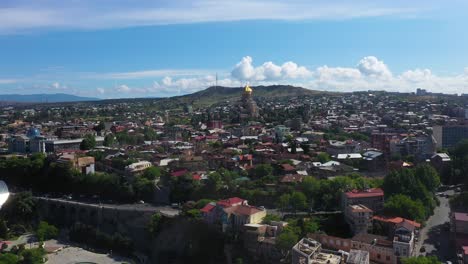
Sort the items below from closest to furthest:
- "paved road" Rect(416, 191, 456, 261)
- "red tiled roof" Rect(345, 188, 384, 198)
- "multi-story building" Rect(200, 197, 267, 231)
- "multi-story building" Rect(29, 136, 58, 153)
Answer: "paved road" Rect(416, 191, 456, 261)
"multi-story building" Rect(200, 197, 267, 231)
"red tiled roof" Rect(345, 188, 384, 198)
"multi-story building" Rect(29, 136, 58, 153)

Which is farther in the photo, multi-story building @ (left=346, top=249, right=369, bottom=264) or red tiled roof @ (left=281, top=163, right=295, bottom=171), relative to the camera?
red tiled roof @ (left=281, top=163, right=295, bottom=171)

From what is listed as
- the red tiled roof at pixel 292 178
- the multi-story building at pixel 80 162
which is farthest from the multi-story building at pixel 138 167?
the red tiled roof at pixel 292 178

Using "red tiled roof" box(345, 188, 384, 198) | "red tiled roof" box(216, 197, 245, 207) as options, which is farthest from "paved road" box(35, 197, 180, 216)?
"red tiled roof" box(345, 188, 384, 198)

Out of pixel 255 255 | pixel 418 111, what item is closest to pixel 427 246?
pixel 255 255

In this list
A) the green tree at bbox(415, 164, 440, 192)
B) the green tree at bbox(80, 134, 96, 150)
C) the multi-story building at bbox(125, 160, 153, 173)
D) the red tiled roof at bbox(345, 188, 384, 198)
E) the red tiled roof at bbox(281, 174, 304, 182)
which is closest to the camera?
the red tiled roof at bbox(345, 188, 384, 198)

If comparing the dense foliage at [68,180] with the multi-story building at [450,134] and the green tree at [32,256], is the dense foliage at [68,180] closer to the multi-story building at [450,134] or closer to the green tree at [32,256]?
the green tree at [32,256]

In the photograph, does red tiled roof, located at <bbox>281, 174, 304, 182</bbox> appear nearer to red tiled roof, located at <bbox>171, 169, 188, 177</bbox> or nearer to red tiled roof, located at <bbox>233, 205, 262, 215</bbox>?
red tiled roof, located at <bbox>233, 205, 262, 215</bbox>

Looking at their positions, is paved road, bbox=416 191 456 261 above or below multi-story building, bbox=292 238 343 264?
below
